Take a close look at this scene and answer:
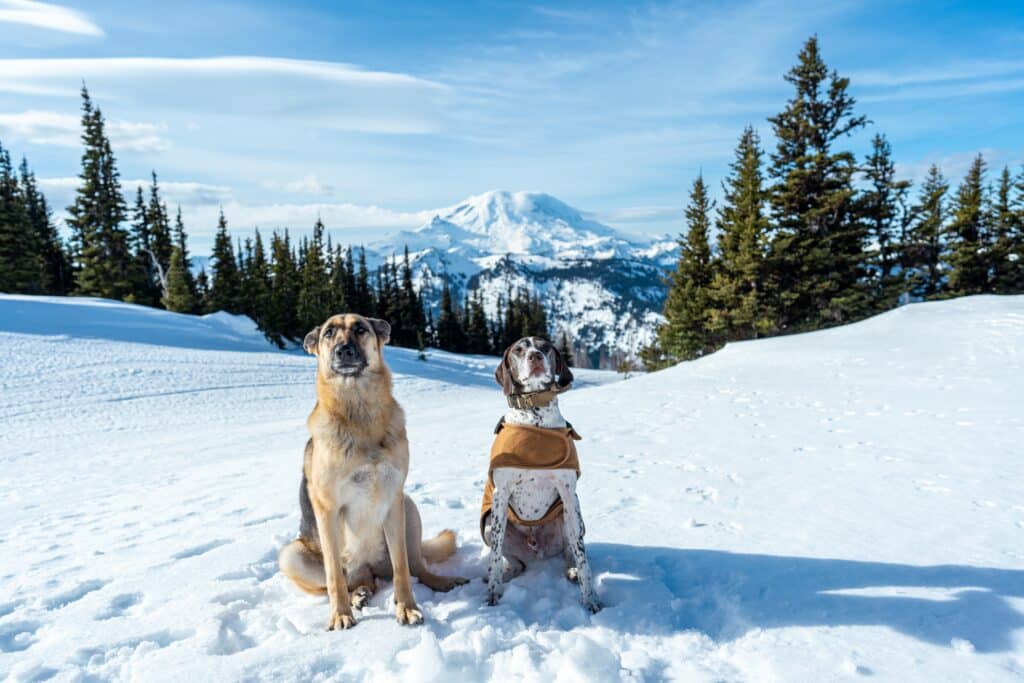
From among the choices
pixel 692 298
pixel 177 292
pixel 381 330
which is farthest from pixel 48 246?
pixel 381 330

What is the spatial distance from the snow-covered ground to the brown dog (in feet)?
0.84

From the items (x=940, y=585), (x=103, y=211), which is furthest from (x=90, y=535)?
(x=103, y=211)

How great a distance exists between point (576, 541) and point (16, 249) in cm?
4838

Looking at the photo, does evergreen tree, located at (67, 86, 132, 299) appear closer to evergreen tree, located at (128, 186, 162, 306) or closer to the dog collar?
evergreen tree, located at (128, 186, 162, 306)

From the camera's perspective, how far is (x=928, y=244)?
90.8 ft

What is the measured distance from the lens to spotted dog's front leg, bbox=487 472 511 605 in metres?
3.66

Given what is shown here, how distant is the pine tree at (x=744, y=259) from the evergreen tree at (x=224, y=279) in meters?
35.2

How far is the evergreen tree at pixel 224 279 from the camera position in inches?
1662

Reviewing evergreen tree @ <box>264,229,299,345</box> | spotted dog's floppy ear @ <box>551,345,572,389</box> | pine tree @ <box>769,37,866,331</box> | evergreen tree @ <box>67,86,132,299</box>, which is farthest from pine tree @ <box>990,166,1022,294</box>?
evergreen tree @ <box>67,86,132,299</box>

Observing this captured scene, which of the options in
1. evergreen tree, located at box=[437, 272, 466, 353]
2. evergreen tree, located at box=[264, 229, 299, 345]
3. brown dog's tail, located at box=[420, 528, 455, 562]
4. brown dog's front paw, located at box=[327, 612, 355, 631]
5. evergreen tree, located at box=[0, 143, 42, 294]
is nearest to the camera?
brown dog's front paw, located at box=[327, 612, 355, 631]

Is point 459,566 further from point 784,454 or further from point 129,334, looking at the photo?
point 129,334

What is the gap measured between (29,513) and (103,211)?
38.9 meters

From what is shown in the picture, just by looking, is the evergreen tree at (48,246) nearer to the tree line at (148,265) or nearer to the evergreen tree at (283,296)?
the tree line at (148,265)

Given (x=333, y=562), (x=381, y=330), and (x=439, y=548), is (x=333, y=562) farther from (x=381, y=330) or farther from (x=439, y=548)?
(x=381, y=330)
